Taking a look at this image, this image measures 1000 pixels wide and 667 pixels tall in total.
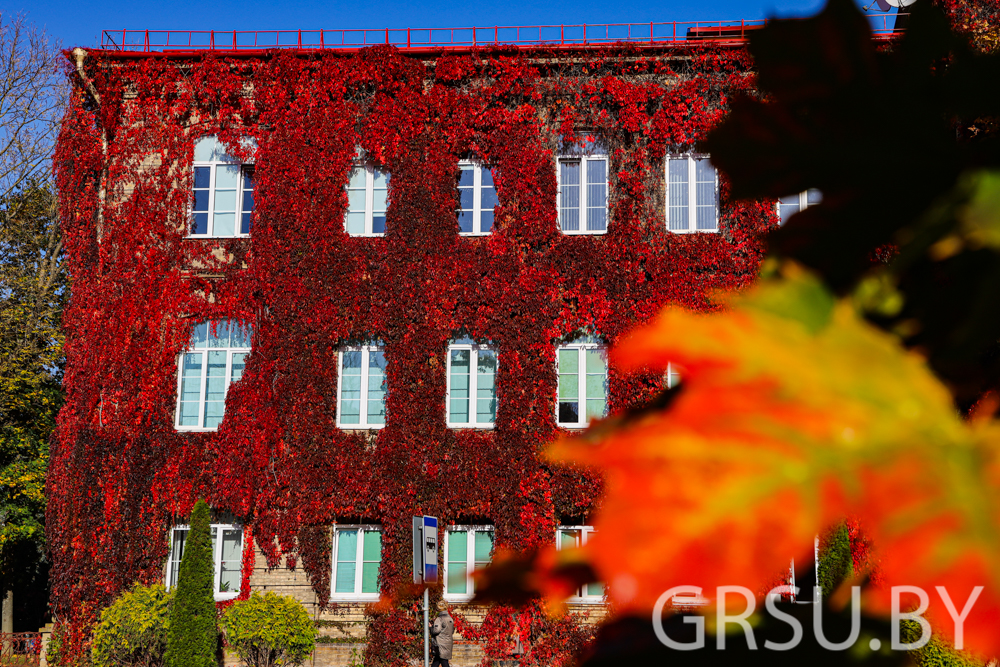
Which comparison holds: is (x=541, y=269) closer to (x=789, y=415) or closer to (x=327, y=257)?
(x=327, y=257)

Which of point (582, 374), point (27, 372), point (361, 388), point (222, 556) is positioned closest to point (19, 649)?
point (27, 372)

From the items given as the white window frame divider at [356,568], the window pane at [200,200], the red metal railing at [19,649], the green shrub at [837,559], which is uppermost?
the window pane at [200,200]

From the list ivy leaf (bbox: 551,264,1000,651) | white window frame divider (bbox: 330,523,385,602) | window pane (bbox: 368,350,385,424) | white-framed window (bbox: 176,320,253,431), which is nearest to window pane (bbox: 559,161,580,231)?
window pane (bbox: 368,350,385,424)

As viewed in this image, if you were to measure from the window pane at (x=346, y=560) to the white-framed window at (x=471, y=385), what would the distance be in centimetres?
280

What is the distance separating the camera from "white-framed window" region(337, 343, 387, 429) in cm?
1642

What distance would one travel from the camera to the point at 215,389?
16688 millimetres

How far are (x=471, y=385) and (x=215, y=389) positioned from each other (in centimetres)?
493

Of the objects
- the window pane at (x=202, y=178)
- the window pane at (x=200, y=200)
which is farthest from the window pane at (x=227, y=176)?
the window pane at (x=200, y=200)

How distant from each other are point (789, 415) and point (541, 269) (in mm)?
16182

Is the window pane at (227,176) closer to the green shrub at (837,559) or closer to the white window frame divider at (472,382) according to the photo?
the white window frame divider at (472,382)

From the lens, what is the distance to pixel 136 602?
49.3 feet

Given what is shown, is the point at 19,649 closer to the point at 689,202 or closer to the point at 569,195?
the point at 569,195

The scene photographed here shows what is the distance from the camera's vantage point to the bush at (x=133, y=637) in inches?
575

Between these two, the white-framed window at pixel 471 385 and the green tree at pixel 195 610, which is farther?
the white-framed window at pixel 471 385
